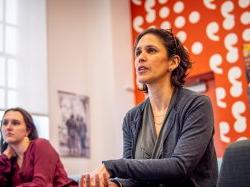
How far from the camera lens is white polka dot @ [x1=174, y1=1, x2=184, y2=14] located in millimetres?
4361

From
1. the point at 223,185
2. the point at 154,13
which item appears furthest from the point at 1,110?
the point at 223,185

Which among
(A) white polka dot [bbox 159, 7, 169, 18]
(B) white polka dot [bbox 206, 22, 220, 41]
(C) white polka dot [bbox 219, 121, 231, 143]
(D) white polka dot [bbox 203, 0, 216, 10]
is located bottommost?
(C) white polka dot [bbox 219, 121, 231, 143]

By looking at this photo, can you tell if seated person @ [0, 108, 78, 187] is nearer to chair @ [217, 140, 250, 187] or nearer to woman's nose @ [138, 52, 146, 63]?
woman's nose @ [138, 52, 146, 63]

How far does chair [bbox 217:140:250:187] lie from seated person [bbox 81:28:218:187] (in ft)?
1.16

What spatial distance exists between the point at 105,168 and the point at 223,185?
1.39 feet

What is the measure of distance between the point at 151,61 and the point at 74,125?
2.83m

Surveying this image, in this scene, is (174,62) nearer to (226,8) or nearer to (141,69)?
(141,69)

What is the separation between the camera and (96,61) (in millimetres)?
4574

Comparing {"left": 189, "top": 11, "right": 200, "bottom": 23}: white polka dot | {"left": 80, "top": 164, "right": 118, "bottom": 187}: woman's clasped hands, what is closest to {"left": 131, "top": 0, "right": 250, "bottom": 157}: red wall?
{"left": 189, "top": 11, "right": 200, "bottom": 23}: white polka dot

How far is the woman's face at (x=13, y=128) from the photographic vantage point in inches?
104

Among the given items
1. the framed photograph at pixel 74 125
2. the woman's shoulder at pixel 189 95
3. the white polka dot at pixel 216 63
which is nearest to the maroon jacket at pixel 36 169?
the woman's shoulder at pixel 189 95

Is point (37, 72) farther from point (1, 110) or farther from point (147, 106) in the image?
point (147, 106)

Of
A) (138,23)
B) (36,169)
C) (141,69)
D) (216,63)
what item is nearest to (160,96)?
(141,69)

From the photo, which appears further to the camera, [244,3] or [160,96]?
[244,3]
